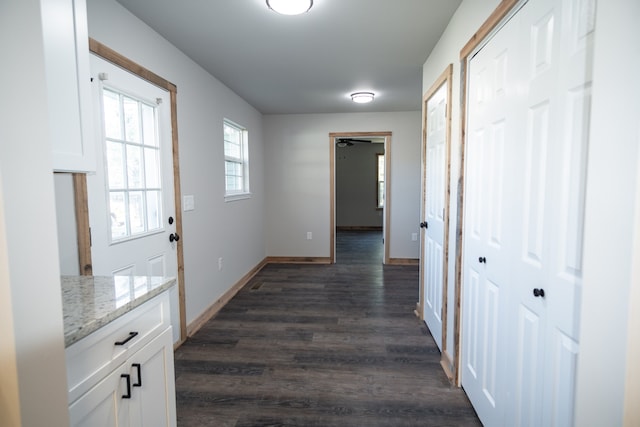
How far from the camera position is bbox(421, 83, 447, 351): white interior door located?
252 cm

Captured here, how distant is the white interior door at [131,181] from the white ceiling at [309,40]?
511mm

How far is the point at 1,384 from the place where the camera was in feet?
2.06

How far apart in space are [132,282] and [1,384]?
68cm

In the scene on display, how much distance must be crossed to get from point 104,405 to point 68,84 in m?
1.00

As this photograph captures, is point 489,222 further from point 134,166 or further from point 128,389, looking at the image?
point 134,166

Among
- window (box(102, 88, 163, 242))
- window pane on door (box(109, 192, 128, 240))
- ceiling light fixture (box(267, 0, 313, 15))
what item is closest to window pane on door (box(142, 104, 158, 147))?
window (box(102, 88, 163, 242))

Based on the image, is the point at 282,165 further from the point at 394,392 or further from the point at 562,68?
the point at 562,68

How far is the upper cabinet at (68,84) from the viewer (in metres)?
1.03

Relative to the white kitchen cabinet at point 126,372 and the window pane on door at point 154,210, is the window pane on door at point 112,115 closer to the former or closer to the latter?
the window pane on door at point 154,210

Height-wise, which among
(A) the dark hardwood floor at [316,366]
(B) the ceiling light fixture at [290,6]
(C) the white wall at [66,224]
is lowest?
(A) the dark hardwood floor at [316,366]

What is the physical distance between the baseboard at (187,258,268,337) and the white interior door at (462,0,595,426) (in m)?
2.16

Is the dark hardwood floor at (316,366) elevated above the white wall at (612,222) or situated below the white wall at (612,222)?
below

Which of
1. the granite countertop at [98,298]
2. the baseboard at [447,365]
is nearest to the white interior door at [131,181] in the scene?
the granite countertop at [98,298]

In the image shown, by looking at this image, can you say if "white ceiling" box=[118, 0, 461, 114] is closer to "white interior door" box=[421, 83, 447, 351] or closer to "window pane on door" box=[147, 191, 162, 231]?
"white interior door" box=[421, 83, 447, 351]
